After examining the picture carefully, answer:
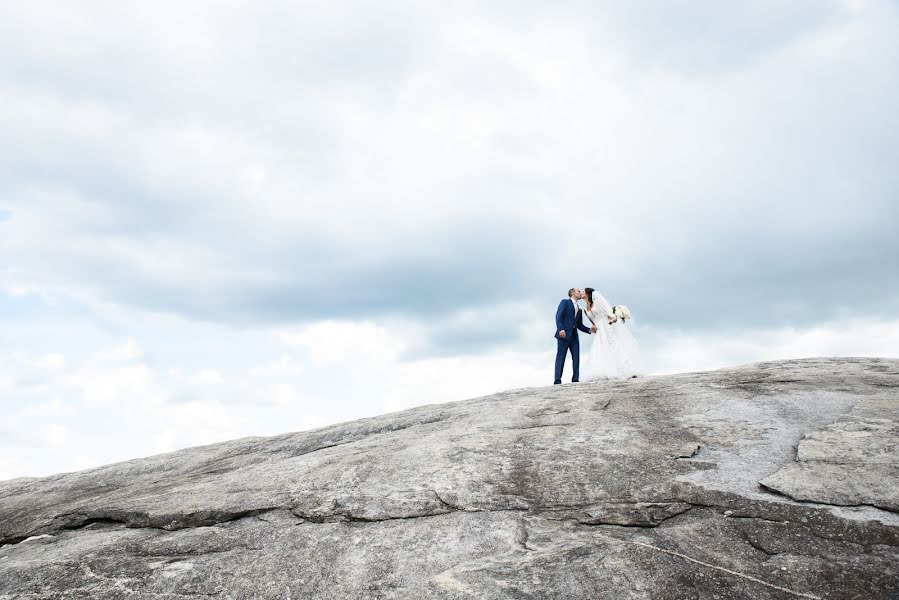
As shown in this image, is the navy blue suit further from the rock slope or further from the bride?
the rock slope

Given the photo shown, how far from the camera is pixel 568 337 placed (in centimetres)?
2108

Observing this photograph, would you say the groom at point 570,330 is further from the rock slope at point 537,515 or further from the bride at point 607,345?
the rock slope at point 537,515

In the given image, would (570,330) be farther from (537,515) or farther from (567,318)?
(537,515)

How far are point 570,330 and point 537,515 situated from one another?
13.5 m

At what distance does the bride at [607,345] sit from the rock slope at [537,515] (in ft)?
28.2

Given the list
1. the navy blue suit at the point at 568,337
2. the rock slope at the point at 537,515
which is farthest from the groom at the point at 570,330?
the rock slope at the point at 537,515

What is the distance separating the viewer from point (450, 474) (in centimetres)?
916

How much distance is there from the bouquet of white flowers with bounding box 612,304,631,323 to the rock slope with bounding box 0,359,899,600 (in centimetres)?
873

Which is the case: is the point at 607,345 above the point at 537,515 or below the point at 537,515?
above

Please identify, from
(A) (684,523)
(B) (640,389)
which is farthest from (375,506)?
(B) (640,389)

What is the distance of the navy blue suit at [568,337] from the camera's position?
68.7 ft

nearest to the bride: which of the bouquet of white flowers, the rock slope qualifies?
the bouquet of white flowers

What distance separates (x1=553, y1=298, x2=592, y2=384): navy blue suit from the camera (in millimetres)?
20953

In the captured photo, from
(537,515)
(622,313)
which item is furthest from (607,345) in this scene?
(537,515)
